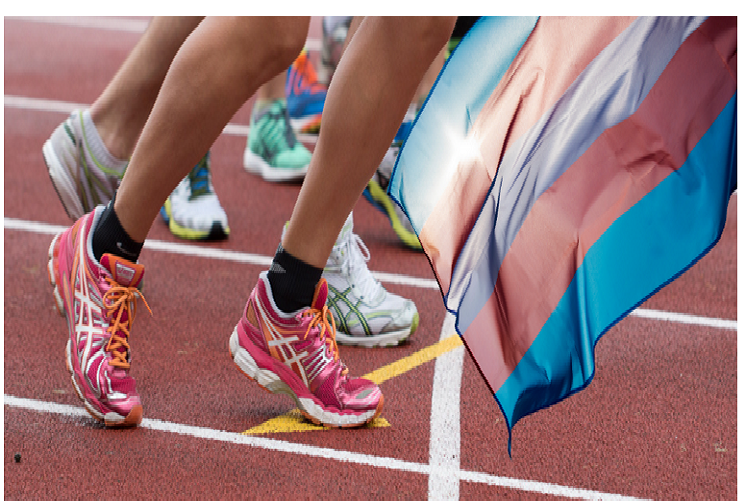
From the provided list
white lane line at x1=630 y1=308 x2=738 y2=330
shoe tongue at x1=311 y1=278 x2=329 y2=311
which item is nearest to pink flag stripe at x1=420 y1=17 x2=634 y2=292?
shoe tongue at x1=311 y1=278 x2=329 y2=311

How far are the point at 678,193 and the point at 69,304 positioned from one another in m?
1.50

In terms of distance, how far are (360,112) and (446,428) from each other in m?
0.82

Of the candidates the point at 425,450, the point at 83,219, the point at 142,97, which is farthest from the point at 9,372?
the point at 425,450

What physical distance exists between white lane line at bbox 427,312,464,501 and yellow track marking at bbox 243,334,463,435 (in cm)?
4

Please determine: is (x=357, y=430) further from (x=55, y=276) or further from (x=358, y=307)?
(x=55, y=276)

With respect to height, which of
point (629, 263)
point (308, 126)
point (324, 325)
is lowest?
point (308, 126)

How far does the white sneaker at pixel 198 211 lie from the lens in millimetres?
3445

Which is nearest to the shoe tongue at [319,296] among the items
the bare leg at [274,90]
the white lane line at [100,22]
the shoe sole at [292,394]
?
the shoe sole at [292,394]

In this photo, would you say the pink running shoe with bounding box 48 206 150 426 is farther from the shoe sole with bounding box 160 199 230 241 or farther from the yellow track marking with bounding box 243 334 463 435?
the shoe sole with bounding box 160 199 230 241

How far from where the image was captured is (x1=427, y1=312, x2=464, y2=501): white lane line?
192 centimetres

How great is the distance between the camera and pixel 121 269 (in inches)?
82.9

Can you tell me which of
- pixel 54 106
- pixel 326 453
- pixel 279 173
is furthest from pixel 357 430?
pixel 54 106

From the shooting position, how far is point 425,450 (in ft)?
6.80

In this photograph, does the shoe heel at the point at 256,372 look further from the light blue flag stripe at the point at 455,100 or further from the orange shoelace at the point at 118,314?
the light blue flag stripe at the point at 455,100
